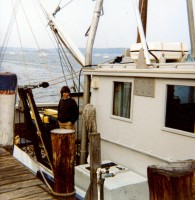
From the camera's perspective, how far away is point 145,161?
7.58m

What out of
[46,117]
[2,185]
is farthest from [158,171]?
[46,117]

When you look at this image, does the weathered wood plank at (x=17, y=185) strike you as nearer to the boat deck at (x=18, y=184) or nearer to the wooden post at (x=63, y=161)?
the boat deck at (x=18, y=184)

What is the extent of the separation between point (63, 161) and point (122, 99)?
3.33 m

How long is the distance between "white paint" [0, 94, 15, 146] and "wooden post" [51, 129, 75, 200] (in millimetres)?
2157

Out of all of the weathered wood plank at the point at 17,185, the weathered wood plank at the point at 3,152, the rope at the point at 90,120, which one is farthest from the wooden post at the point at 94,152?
the rope at the point at 90,120

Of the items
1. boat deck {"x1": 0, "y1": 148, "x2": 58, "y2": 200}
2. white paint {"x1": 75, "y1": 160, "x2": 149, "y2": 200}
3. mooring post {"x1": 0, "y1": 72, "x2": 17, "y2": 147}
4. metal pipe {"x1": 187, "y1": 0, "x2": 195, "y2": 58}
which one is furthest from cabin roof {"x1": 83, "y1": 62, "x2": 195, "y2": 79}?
boat deck {"x1": 0, "y1": 148, "x2": 58, "y2": 200}

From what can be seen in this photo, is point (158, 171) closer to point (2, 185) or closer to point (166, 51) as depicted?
point (2, 185)

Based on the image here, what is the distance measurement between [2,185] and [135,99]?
368 centimetres

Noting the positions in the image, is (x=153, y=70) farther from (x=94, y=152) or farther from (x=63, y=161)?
(x=63, y=161)

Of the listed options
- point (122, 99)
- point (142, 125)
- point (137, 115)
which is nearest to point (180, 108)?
point (142, 125)

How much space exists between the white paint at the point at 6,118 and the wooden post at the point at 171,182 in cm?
495

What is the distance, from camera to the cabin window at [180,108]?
659 centimetres

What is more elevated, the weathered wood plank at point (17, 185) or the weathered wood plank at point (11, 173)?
the weathered wood plank at point (11, 173)

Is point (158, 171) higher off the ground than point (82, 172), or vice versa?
point (158, 171)
